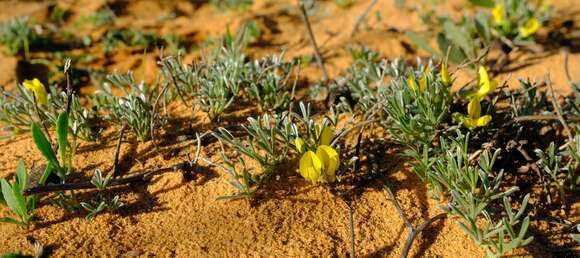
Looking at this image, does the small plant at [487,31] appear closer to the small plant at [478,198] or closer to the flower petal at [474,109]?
the flower petal at [474,109]

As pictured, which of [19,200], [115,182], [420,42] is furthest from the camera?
[420,42]

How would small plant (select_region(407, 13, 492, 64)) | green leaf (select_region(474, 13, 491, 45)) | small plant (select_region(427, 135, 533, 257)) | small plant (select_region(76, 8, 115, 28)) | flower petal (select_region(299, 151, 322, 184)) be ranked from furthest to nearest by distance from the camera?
small plant (select_region(76, 8, 115, 28))
green leaf (select_region(474, 13, 491, 45))
small plant (select_region(407, 13, 492, 64))
flower petal (select_region(299, 151, 322, 184))
small plant (select_region(427, 135, 533, 257))

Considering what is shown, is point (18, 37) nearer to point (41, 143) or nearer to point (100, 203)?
point (41, 143)

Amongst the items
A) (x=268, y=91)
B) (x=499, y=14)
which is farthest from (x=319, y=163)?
(x=499, y=14)

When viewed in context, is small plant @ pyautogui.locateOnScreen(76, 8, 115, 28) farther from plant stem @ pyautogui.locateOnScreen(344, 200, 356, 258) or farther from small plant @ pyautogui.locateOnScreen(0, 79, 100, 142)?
plant stem @ pyautogui.locateOnScreen(344, 200, 356, 258)

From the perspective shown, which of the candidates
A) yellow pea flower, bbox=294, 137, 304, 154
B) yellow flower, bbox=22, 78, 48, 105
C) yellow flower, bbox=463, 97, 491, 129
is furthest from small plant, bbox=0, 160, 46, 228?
yellow flower, bbox=463, 97, 491, 129
